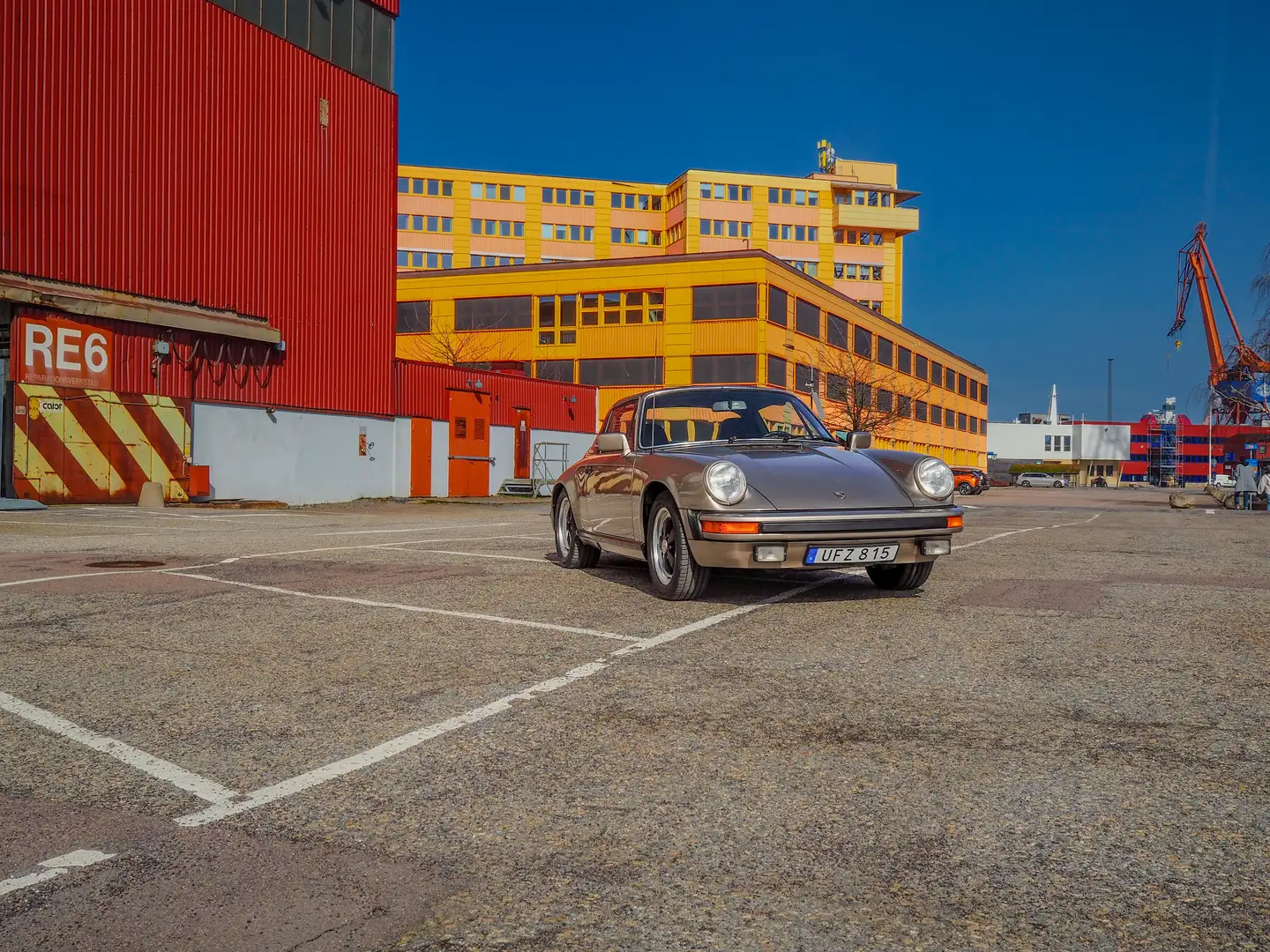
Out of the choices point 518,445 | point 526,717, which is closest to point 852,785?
point 526,717

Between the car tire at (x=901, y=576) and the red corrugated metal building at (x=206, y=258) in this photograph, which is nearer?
the car tire at (x=901, y=576)

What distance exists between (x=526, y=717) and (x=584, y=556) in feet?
17.3

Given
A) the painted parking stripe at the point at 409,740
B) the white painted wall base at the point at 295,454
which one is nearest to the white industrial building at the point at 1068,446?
the white painted wall base at the point at 295,454

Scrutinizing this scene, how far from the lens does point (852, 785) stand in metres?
3.22

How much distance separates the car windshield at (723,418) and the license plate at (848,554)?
4.83 feet

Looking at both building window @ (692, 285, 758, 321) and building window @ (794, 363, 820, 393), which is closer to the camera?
building window @ (692, 285, 758, 321)

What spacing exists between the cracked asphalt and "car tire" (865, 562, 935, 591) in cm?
30

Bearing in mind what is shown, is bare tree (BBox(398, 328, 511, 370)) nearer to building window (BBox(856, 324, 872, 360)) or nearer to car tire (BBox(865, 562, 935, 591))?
building window (BBox(856, 324, 872, 360))

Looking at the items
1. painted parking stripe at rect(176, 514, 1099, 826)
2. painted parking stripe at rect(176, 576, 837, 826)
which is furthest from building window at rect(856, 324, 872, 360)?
painted parking stripe at rect(176, 576, 837, 826)

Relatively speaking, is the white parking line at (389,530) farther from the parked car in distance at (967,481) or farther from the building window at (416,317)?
the building window at (416,317)

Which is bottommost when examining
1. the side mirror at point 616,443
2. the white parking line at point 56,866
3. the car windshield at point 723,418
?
the white parking line at point 56,866

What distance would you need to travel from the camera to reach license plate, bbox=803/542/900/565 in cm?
663

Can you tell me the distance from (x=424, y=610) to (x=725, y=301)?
1532 inches

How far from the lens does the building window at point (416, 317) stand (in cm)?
5084
